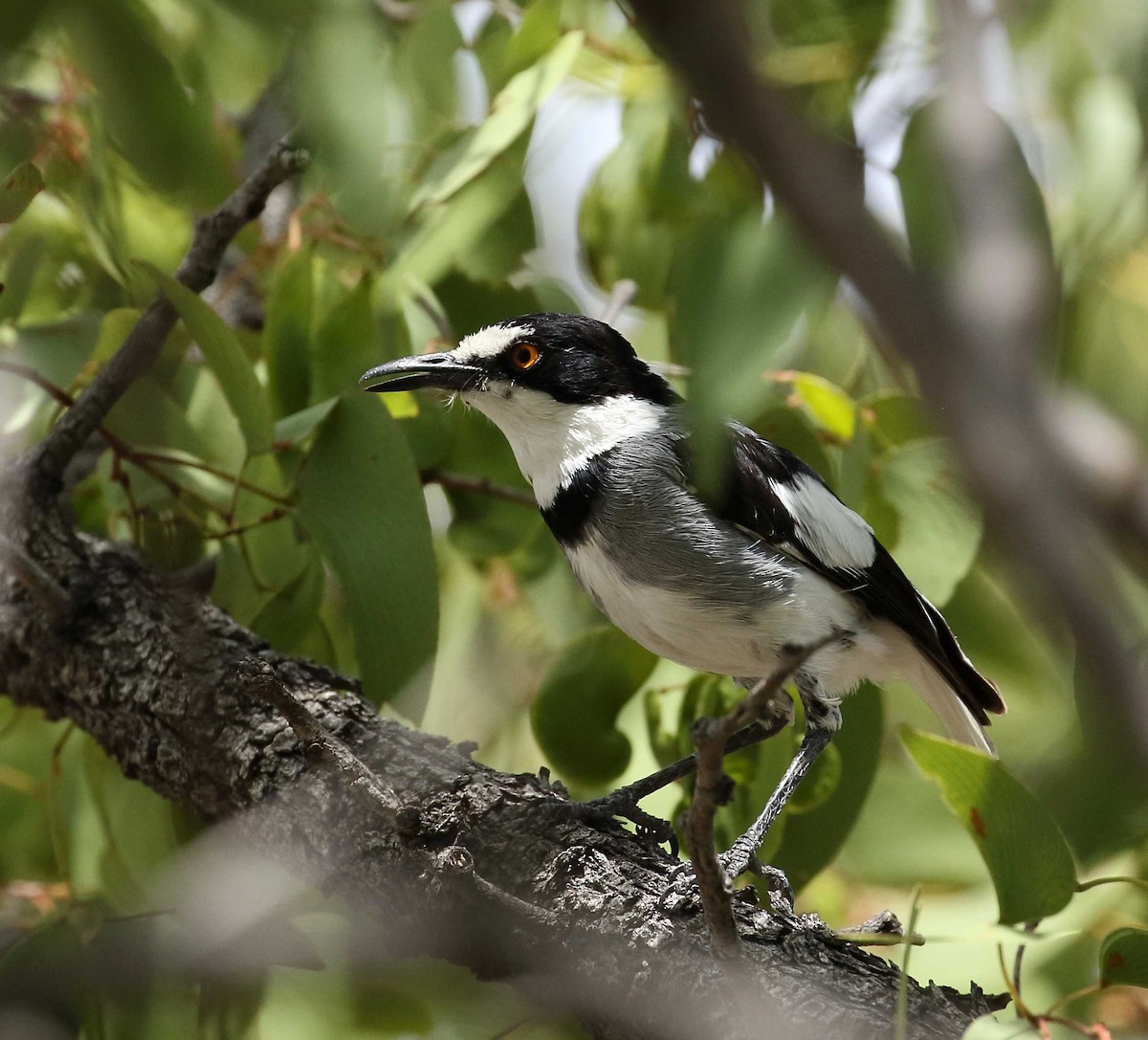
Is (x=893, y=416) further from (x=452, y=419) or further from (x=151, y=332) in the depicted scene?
(x=151, y=332)

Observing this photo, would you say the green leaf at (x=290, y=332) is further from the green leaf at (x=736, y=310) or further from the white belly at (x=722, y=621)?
the green leaf at (x=736, y=310)

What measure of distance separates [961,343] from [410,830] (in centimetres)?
166

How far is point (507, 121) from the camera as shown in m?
2.60

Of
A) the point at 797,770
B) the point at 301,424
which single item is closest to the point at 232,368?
the point at 301,424

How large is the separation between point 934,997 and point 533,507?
1.55 metres

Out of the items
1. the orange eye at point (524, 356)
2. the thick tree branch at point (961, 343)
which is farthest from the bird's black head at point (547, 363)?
the thick tree branch at point (961, 343)

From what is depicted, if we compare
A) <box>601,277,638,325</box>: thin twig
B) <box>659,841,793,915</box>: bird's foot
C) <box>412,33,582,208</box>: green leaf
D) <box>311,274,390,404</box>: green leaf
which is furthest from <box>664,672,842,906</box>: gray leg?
<box>412,33,582,208</box>: green leaf

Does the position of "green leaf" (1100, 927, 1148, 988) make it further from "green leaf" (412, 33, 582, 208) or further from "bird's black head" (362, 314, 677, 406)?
"green leaf" (412, 33, 582, 208)

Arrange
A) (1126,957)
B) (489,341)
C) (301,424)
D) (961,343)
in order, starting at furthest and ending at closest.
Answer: (489,341) < (301,424) < (1126,957) < (961,343)

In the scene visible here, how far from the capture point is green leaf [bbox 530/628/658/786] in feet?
8.83

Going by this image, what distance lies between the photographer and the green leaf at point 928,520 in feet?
8.87

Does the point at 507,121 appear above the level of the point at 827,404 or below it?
above

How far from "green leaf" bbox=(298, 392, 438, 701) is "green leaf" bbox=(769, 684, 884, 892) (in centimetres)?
86

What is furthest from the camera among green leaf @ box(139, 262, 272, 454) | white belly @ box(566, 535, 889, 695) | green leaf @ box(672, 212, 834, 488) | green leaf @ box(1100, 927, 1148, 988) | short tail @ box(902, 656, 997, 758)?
short tail @ box(902, 656, 997, 758)
